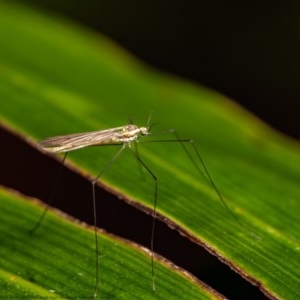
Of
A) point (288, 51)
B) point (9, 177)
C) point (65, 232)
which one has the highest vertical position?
point (288, 51)

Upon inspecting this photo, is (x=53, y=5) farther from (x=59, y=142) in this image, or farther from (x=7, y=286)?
(x=7, y=286)

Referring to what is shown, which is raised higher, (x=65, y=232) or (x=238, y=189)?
(x=238, y=189)

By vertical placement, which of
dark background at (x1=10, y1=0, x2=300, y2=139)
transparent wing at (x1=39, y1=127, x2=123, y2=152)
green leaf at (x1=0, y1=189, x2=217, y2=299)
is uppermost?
dark background at (x1=10, y1=0, x2=300, y2=139)

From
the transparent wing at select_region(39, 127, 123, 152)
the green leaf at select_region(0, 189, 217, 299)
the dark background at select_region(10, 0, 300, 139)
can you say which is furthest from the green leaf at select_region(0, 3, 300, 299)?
the dark background at select_region(10, 0, 300, 139)

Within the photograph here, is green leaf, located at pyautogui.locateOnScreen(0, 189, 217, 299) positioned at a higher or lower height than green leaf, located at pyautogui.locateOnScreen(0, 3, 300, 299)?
lower

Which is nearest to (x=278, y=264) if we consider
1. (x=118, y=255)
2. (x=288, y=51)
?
(x=118, y=255)

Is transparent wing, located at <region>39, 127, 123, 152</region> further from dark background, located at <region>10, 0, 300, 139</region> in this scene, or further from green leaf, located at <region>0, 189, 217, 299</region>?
dark background, located at <region>10, 0, 300, 139</region>

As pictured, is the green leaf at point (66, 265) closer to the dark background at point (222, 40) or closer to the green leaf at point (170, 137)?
the green leaf at point (170, 137)

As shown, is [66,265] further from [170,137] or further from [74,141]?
[170,137]
